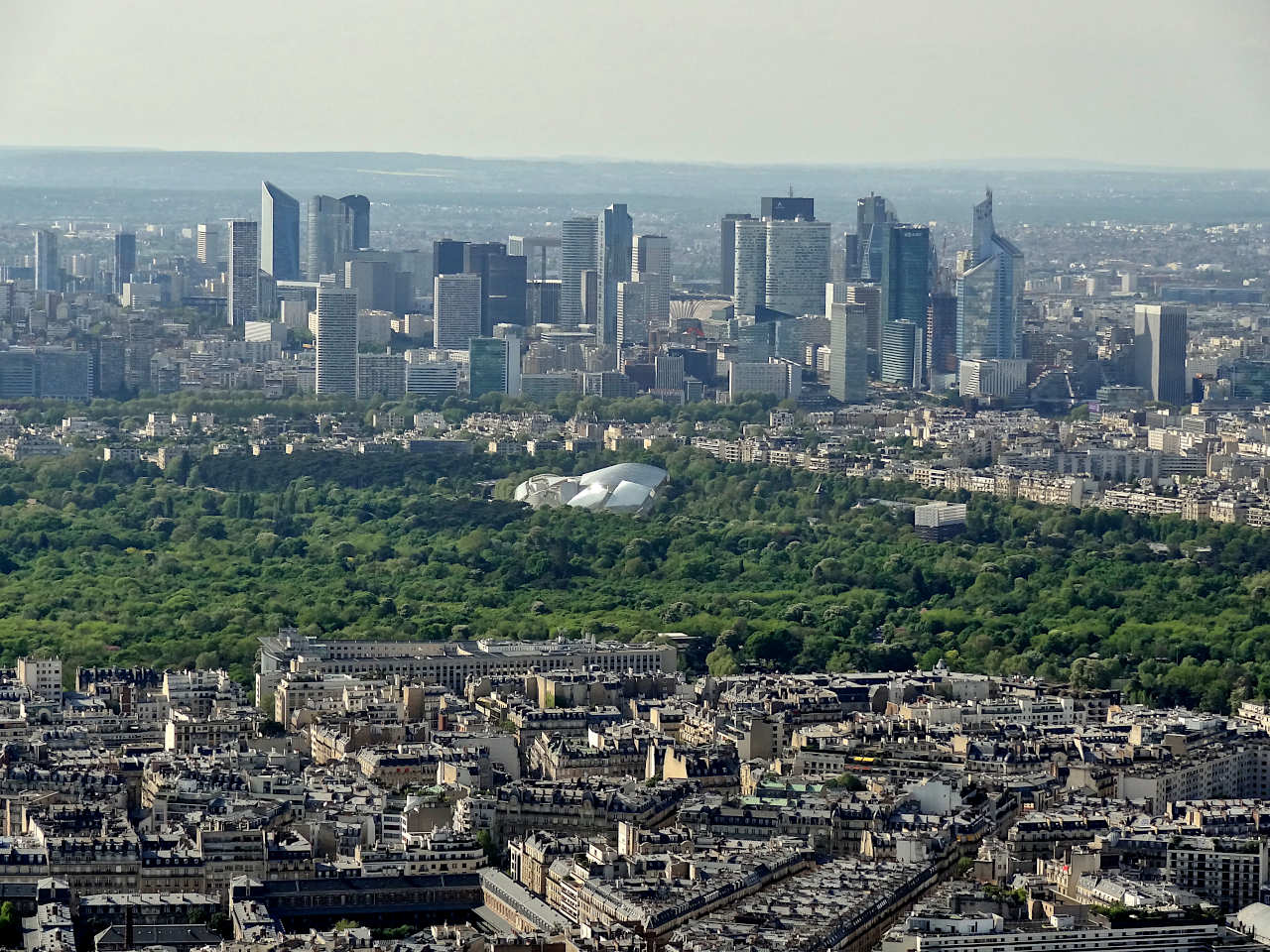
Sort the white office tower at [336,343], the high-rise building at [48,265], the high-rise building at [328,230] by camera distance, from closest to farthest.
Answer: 1. the white office tower at [336,343]
2. the high-rise building at [48,265]
3. the high-rise building at [328,230]

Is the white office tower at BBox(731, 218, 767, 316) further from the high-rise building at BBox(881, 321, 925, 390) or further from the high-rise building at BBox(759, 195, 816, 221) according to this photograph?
the high-rise building at BBox(881, 321, 925, 390)

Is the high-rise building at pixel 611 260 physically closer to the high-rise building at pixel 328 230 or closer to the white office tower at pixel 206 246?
the high-rise building at pixel 328 230

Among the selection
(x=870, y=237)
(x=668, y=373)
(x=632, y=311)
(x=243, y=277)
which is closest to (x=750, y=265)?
(x=870, y=237)

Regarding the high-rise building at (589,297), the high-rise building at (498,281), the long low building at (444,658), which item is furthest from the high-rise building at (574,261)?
the long low building at (444,658)

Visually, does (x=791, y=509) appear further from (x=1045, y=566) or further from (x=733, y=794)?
(x=733, y=794)

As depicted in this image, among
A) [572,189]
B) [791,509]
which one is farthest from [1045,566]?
[572,189]

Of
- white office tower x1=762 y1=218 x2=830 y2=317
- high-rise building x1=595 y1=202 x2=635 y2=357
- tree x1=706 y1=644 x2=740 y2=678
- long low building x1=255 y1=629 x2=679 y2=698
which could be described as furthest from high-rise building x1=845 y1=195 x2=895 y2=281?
long low building x1=255 y1=629 x2=679 y2=698

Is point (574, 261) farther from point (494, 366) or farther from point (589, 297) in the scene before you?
point (494, 366)
